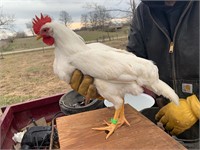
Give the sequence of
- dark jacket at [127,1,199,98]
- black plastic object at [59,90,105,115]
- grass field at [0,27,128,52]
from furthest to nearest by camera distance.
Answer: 1. grass field at [0,27,128,52]
2. black plastic object at [59,90,105,115]
3. dark jacket at [127,1,199,98]

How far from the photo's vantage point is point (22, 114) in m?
1.61

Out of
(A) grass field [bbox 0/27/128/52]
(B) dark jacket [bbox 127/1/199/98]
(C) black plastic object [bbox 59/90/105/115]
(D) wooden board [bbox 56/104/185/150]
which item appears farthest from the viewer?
(A) grass field [bbox 0/27/128/52]

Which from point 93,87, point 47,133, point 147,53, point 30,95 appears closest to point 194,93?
point 147,53

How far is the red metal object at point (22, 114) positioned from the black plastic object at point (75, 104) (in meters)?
0.14

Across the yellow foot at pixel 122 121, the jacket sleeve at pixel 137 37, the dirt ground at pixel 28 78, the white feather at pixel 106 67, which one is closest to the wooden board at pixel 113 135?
the yellow foot at pixel 122 121

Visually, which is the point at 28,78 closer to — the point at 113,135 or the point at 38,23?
the point at 38,23

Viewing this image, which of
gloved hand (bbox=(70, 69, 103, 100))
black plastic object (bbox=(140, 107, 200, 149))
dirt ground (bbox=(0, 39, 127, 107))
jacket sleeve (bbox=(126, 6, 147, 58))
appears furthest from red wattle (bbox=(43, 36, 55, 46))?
dirt ground (bbox=(0, 39, 127, 107))

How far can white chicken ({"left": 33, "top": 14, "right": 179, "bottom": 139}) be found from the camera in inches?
35.4

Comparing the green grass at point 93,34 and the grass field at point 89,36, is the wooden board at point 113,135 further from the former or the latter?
the grass field at point 89,36

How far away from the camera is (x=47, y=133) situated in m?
1.36

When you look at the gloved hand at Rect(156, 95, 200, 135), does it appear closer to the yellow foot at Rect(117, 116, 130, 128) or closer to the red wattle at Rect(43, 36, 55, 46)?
the yellow foot at Rect(117, 116, 130, 128)

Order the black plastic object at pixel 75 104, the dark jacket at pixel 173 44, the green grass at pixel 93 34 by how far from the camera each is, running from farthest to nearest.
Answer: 1. the green grass at pixel 93 34
2. the black plastic object at pixel 75 104
3. the dark jacket at pixel 173 44

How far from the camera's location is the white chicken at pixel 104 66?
898 millimetres

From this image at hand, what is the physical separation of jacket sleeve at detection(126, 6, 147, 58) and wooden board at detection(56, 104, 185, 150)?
1.38 feet
